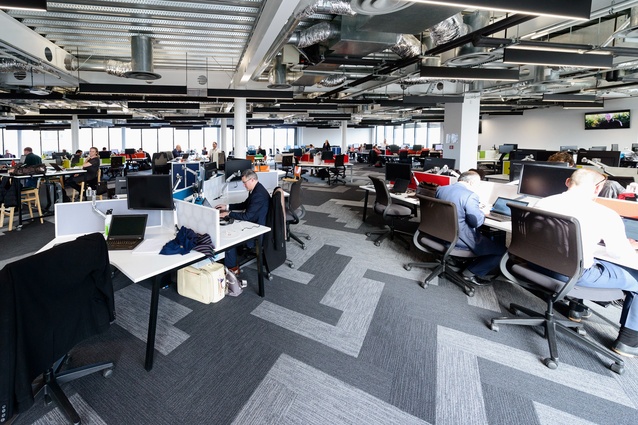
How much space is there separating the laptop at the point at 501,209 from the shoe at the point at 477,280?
670 mm

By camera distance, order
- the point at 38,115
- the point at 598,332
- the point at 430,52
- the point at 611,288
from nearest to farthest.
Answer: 1. the point at 611,288
2. the point at 598,332
3. the point at 430,52
4. the point at 38,115

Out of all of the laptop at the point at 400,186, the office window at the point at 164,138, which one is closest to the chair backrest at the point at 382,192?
the laptop at the point at 400,186

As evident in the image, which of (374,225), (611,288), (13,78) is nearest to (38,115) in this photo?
(13,78)

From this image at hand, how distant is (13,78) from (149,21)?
6.09m

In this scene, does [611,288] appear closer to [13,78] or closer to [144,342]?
[144,342]

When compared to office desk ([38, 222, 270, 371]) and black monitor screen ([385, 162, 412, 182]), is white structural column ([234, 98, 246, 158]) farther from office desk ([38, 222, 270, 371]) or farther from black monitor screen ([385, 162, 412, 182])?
office desk ([38, 222, 270, 371])

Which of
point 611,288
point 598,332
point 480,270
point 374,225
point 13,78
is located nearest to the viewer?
point 611,288

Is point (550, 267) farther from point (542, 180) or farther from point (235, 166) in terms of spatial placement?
point (235, 166)

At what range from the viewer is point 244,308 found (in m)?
3.02

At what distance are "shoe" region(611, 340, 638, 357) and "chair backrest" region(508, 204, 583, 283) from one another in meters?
0.76

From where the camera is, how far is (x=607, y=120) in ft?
38.0

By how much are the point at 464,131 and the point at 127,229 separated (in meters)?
9.41

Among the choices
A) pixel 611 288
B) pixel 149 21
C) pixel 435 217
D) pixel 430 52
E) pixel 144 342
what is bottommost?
pixel 144 342

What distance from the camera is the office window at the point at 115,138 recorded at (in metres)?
21.7
